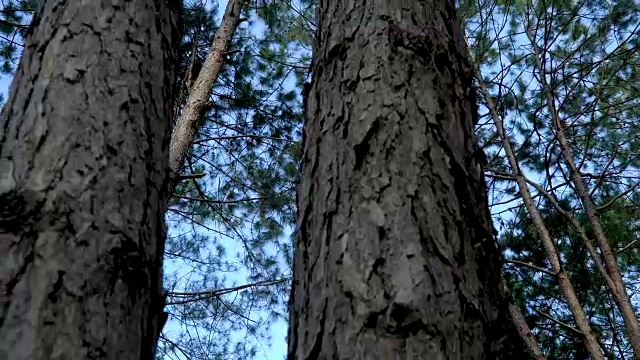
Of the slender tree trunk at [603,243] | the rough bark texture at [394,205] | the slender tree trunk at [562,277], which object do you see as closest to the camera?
the rough bark texture at [394,205]

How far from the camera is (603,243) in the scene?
376 cm

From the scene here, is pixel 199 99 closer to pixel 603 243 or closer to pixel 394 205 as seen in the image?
pixel 603 243

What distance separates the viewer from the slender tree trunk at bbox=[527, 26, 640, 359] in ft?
11.3

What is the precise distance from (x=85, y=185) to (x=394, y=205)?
1.55 feet

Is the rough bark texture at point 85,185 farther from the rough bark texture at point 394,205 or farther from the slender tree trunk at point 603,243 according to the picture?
the slender tree trunk at point 603,243

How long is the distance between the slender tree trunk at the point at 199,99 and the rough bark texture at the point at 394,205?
2.06 meters

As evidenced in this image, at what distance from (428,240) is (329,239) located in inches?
5.8

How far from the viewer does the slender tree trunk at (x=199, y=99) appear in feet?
11.0

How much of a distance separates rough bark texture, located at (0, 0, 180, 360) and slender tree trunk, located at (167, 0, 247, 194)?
1.90 m

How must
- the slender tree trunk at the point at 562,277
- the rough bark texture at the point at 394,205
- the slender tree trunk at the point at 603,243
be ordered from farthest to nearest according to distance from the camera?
the slender tree trunk at the point at 603,243, the slender tree trunk at the point at 562,277, the rough bark texture at the point at 394,205

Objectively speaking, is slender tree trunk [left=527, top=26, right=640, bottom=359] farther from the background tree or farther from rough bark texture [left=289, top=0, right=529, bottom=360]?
rough bark texture [left=289, top=0, right=529, bottom=360]

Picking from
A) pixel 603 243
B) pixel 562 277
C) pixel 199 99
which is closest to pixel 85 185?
pixel 199 99

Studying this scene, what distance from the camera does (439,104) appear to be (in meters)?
1.02

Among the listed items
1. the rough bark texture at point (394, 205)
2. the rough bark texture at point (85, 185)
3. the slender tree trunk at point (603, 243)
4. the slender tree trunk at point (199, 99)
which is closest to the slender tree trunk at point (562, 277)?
the slender tree trunk at point (603, 243)
